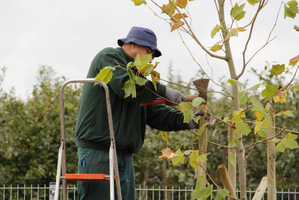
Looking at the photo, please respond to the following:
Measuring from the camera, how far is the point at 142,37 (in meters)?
3.33

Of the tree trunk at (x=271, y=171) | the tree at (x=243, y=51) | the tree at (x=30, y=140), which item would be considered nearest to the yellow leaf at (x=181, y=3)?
the tree at (x=243, y=51)

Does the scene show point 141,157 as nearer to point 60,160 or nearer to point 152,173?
point 152,173

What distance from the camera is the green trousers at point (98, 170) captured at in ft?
10.4

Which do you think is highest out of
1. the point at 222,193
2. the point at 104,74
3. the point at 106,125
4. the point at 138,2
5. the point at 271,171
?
the point at 138,2

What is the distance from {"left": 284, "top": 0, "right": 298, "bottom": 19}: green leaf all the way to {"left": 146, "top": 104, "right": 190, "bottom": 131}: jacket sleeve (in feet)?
4.30

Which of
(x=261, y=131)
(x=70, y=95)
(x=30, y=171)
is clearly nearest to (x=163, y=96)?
(x=261, y=131)

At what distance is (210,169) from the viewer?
6.97m

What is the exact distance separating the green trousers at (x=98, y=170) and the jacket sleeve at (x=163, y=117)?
0.48 m

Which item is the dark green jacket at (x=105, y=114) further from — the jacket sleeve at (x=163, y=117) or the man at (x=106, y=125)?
the jacket sleeve at (x=163, y=117)

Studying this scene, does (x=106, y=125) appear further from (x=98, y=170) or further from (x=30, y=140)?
(x=30, y=140)

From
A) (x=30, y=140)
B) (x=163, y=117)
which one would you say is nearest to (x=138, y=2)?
(x=163, y=117)

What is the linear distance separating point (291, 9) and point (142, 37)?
1152 millimetres

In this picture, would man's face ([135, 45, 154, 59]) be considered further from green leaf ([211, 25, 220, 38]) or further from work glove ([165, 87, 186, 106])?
green leaf ([211, 25, 220, 38])

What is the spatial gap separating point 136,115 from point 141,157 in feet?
11.8
